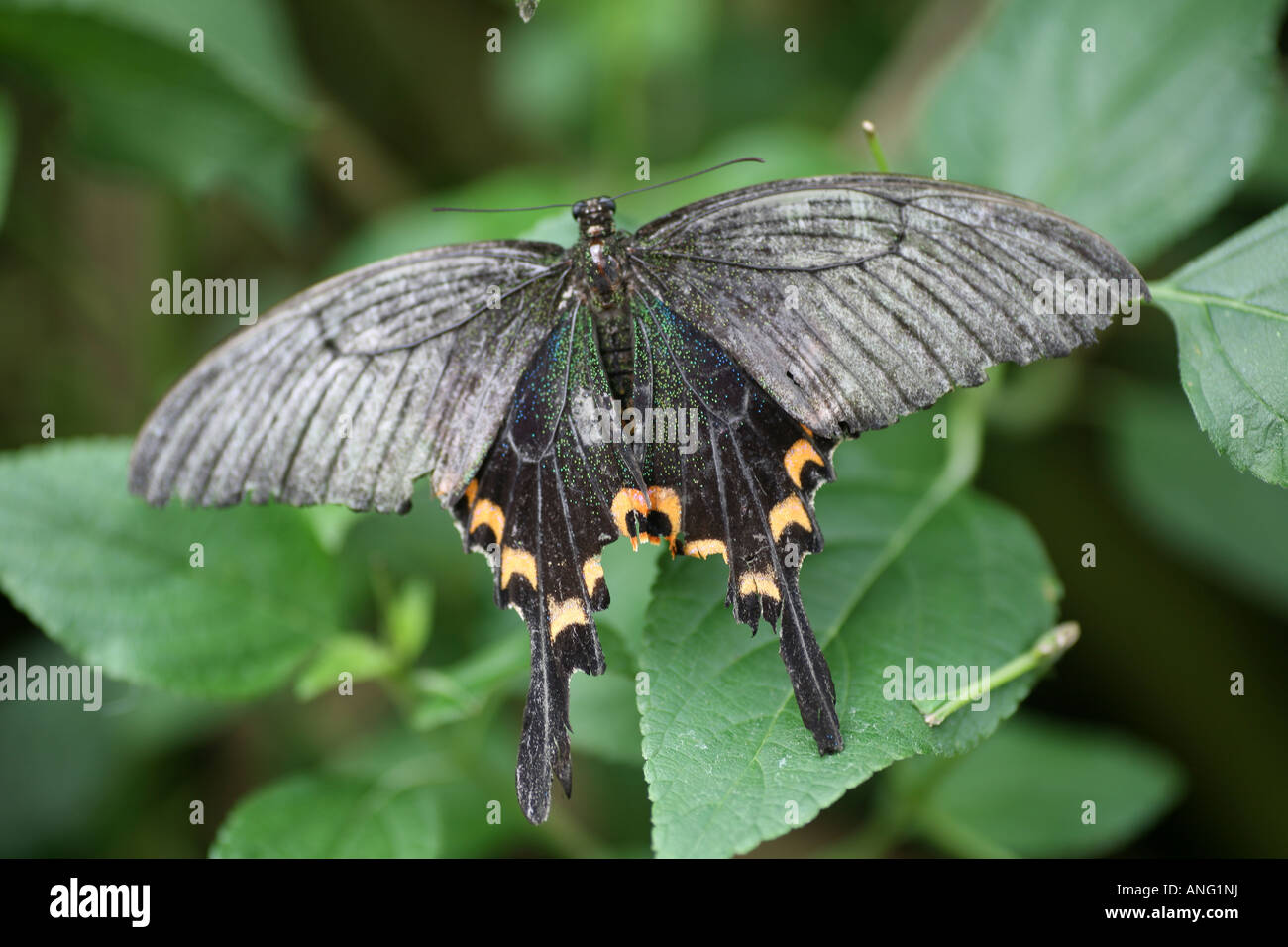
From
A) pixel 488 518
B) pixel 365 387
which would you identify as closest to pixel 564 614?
pixel 488 518

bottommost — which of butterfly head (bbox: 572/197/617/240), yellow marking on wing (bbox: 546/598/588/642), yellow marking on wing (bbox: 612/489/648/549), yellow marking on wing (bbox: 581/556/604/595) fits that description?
yellow marking on wing (bbox: 546/598/588/642)

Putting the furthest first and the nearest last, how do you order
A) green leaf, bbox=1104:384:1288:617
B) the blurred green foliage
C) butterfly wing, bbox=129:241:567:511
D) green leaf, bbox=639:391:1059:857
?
green leaf, bbox=1104:384:1288:617, the blurred green foliage, butterfly wing, bbox=129:241:567:511, green leaf, bbox=639:391:1059:857

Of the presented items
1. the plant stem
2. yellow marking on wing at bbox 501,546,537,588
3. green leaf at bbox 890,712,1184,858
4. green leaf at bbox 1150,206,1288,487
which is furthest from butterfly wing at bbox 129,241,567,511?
green leaf at bbox 890,712,1184,858

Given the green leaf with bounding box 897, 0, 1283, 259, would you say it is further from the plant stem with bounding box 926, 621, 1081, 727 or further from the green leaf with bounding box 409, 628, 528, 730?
the green leaf with bounding box 409, 628, 528, 730

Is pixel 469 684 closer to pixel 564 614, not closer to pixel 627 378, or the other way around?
pixel 564 614

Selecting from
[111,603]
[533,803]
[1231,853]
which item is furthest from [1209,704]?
[111,603]

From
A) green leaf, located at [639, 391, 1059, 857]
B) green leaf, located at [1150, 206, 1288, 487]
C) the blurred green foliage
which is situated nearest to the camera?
green leaf, located at [639, 391, 1059, 857]
